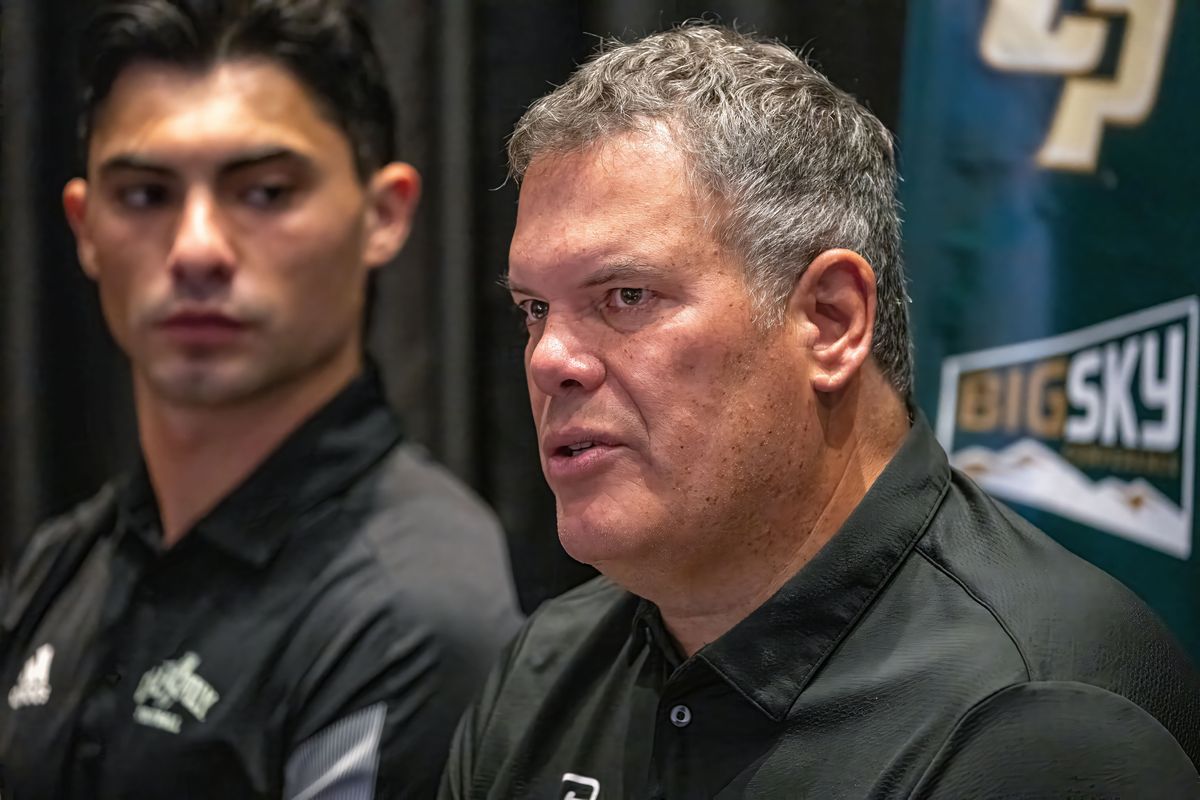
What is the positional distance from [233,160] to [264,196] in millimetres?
57

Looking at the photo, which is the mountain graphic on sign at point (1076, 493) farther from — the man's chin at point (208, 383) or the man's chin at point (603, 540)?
the man's chin at point (208, 383)

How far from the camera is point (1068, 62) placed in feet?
4.95

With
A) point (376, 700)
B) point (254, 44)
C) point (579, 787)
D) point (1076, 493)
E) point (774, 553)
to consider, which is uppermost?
point (254, 44)

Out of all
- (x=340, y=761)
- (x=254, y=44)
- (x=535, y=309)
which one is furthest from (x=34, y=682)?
(x=535, y=309)

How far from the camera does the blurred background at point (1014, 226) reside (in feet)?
4.75

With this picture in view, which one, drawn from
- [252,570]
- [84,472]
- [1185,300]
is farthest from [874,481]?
[84,472]

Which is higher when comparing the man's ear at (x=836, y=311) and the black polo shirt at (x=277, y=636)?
the man's ear at (x=836, y=311)

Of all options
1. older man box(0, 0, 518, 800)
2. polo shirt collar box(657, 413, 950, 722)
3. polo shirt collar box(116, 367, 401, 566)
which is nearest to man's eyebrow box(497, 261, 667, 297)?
polo shirt collar box(657, 413, 950, 722)

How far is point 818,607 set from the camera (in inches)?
42.6

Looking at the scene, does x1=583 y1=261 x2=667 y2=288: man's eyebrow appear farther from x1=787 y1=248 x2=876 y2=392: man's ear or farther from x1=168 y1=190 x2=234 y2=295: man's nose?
x1=168 y1=190 x2=234 y2=295: man's nose

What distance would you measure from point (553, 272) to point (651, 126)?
5.7 inches

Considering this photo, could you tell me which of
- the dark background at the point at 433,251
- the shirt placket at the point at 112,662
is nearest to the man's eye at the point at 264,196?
the dark background at the point at 433,251

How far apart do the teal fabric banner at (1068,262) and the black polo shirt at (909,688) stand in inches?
14.8

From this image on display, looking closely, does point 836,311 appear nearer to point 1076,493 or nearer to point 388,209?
point 1076,493
